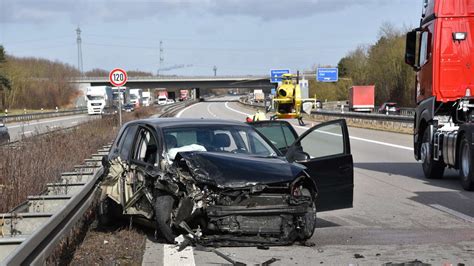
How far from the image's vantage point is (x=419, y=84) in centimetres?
1359

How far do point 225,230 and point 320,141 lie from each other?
8.43ft

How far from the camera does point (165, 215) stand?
6805 mm

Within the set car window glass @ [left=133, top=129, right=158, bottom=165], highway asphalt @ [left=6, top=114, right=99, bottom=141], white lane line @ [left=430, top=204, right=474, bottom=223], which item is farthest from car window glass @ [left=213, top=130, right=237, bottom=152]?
highway asphalt @ [left=6, top=114, right=99, bottom=141]

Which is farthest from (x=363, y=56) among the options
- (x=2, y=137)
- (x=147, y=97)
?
(x=2, y=137)

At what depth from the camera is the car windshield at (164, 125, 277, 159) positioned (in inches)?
298

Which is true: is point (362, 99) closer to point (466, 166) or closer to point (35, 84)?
point (466, 166)

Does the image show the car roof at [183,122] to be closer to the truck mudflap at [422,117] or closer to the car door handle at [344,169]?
the car door handle at [344,169]

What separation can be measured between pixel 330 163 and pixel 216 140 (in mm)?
1521

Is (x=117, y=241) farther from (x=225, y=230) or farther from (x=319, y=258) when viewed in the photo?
(x=319, y=258)

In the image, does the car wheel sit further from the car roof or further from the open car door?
the car roof

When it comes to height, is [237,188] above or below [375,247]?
above

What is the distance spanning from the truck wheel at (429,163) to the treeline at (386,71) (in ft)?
158

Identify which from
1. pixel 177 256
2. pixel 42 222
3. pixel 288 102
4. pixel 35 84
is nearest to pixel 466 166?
pixel 177 256

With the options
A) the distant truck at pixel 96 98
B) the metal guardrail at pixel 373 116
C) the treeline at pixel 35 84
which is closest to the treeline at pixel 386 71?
the metal guardrail at pixel 373 116
